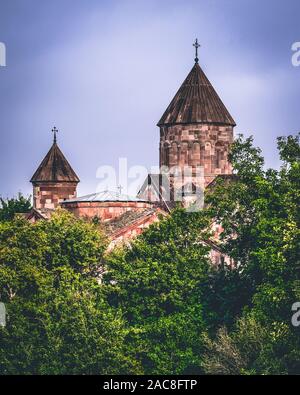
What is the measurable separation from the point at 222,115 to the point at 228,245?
2660cm

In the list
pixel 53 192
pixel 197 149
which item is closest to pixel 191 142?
pixel 197 149

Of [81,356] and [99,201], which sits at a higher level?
[99,201]

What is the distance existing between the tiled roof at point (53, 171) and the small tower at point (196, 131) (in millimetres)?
6193

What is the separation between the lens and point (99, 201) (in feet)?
275

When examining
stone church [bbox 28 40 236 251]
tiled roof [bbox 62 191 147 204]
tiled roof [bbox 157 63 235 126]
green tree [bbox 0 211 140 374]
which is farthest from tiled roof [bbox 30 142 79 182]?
green tree [bbox 0 211 140 374]

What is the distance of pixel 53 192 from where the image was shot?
9925 cm

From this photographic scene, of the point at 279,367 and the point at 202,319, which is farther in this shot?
the point at 202,319

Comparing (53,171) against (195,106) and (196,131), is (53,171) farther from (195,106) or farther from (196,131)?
(195,106)

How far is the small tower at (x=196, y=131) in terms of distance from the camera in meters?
94.4

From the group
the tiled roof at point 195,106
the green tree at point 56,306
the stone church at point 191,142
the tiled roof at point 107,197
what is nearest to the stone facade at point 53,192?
the stone church at point 191,142

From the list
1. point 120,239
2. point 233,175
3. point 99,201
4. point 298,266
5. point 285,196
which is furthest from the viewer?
point 233,175

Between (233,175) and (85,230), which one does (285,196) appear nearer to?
(85,230)
